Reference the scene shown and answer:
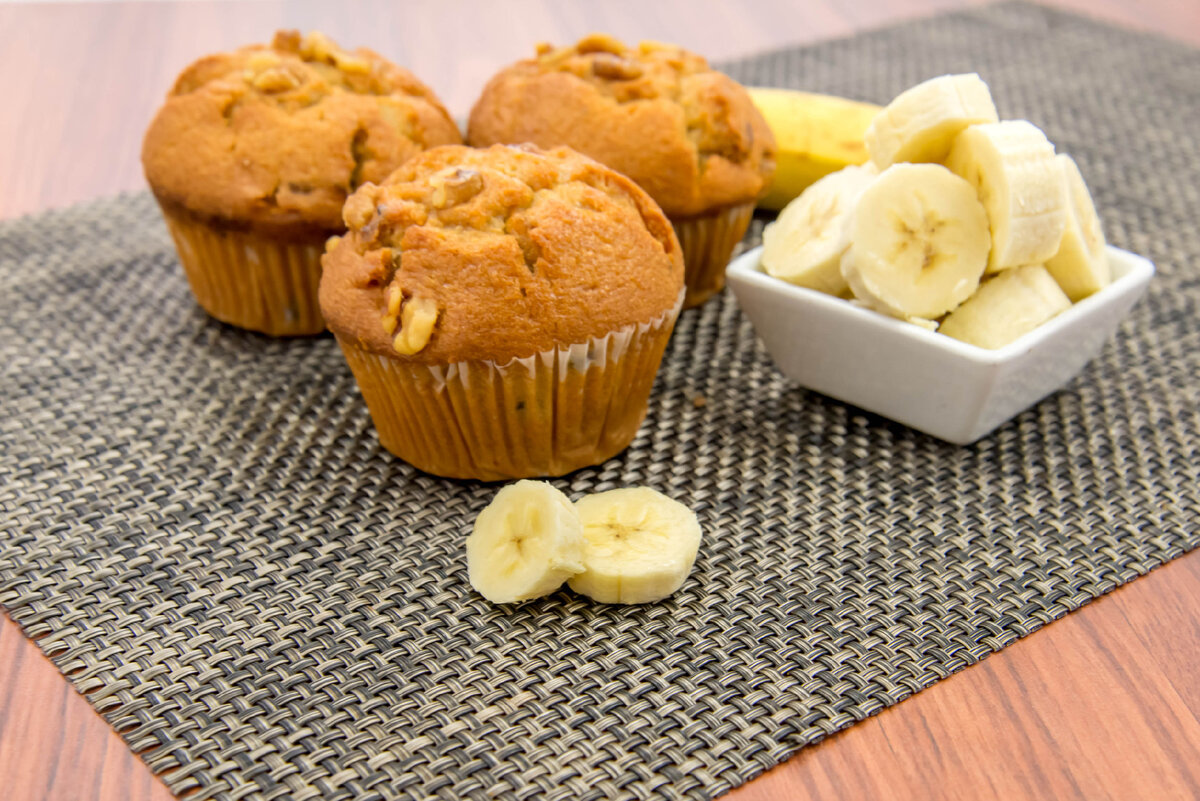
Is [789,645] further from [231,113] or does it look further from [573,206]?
[231,113]

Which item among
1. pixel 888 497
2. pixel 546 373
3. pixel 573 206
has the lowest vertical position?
pixel 888 497

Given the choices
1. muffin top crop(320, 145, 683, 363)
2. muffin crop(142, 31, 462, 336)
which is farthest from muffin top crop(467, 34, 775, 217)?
muffin top crop(320, 145, 683, 363)

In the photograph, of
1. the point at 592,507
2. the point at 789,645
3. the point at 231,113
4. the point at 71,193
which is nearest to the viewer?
the point at 789,645

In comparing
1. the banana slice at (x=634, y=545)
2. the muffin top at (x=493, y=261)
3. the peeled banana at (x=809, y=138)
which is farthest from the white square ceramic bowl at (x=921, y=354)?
the peeled banana at (x=809, y=138)

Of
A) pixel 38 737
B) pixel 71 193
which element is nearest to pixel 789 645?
pixel 38 737

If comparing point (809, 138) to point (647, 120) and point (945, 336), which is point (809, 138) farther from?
point (945, 336)

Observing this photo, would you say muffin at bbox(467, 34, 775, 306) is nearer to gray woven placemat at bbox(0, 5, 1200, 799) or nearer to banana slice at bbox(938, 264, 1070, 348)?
gray woven placemat at bbox(0, 5, 1200, 799)
